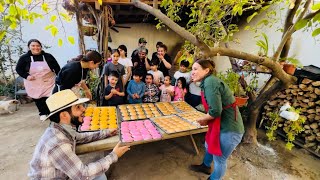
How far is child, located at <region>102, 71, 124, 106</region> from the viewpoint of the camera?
3.51 metres

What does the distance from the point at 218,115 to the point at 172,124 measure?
882 mm

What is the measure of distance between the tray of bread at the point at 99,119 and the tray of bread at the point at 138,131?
181 millimetres

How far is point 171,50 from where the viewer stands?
23.2 ft

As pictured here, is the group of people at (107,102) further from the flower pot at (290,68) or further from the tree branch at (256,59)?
the flower pot at (290,68)

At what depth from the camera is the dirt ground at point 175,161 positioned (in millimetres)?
2713

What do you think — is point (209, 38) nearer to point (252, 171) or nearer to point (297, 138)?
point (252, 171)

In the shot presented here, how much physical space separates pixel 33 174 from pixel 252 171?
2.88 meters

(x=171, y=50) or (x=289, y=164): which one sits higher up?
(x=171, y=50)

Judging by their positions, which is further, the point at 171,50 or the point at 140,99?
the point at 171,50

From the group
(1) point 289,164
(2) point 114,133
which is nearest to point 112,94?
(2) point 114,133

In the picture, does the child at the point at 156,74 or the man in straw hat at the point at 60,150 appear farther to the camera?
the child at the point at 156,74

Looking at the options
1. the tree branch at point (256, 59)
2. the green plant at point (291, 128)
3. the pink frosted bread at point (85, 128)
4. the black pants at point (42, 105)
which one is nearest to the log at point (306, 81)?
the green plant at point (291, 128)

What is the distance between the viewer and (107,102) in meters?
3.71

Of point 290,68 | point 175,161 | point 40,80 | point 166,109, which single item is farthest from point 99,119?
point 290,68
